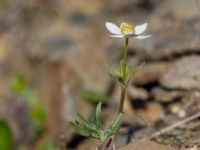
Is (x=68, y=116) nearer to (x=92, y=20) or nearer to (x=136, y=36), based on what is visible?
(x=92, y=20)

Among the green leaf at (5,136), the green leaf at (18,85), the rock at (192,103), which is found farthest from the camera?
the green leaf at (18,85)

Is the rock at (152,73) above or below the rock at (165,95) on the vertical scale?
above

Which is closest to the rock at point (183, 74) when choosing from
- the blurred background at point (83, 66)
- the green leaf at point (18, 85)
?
the blurred background at point (83, 66)

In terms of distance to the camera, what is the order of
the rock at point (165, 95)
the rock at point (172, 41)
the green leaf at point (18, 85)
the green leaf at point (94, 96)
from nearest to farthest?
1. the rock at point (165, 95)
2. the rock at point (172, 41)
3. the green leaf at point (94, 96)
4. the green leaf at point (18, 85)

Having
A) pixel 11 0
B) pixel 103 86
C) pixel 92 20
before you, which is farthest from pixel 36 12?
pixel 103 86

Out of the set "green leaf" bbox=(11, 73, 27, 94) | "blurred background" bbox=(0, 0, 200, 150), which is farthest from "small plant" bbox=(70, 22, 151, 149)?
"green leaf" bbox=(11, 73, 27, 94)

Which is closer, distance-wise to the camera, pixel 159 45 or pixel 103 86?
pixel 159 45

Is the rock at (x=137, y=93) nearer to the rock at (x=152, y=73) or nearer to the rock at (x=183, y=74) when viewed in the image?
the rock at (x=152, y=73)

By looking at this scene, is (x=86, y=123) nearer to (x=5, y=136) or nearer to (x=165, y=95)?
(x=165, y=95)

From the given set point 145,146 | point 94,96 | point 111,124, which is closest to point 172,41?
point 94,96
